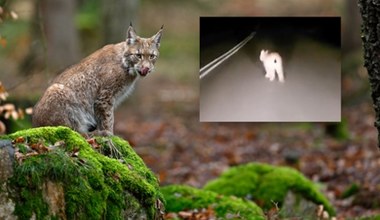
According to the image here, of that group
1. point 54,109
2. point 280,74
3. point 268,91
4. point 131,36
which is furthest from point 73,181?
point 280,74

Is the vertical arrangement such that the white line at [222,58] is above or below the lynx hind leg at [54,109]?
above

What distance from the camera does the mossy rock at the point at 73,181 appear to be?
5637 mm

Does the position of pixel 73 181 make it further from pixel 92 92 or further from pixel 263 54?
pixel 263 54

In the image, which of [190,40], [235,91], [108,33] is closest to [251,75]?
[235,91]

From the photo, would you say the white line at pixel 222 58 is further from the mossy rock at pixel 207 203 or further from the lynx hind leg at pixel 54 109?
the mossy rock at pixel 207 203

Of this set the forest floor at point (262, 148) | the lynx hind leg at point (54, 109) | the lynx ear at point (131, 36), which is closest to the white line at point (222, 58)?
the lynx ear at point (131, 36)

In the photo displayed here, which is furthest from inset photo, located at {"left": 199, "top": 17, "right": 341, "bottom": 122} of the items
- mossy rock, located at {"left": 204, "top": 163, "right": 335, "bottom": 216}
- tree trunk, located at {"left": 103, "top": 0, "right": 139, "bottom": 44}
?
tree trunk, located at {"left": 103, "top": 0, "right": 139, "bottom": 44}

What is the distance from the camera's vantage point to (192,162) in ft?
51.8

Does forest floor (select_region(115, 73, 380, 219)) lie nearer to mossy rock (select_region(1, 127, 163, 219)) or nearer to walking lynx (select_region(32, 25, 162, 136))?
walking lynx (select_region(32, 25, 162, 136))

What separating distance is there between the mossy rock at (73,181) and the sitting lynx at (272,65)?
1579 mm

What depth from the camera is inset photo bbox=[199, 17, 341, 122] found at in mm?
7363

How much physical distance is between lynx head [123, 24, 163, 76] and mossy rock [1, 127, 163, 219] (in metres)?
0.84

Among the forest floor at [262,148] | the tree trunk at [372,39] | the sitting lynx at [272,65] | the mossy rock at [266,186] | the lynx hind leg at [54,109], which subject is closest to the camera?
the tree trunk at [372,39]

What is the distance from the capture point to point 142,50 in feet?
22.9
